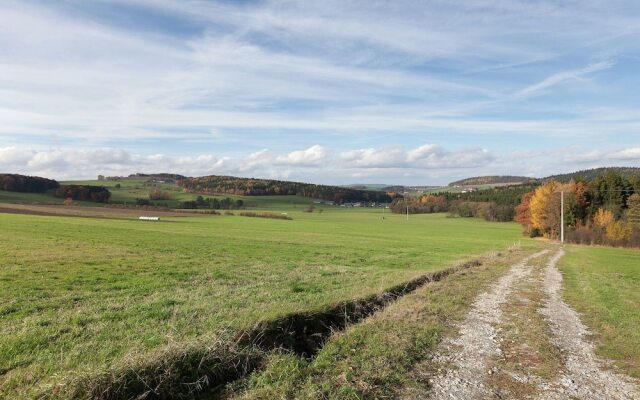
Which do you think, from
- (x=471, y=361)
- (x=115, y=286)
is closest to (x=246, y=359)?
(x=471, y=361)

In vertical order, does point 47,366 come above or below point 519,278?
above

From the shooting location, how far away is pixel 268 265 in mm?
24391

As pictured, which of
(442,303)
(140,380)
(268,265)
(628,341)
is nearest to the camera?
(140,380)

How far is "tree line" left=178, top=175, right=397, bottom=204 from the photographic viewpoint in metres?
177

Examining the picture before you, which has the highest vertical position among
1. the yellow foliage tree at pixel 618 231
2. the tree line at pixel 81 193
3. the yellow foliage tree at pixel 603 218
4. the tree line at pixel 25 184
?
the tree line at pixel 25 184

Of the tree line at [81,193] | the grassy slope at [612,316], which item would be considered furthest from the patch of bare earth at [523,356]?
the tree line at [81,193]

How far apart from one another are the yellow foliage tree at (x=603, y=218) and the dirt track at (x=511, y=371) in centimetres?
8356

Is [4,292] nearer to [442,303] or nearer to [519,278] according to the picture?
[442,303]

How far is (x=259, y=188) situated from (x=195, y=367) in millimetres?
177304

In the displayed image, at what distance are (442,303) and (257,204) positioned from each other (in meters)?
143

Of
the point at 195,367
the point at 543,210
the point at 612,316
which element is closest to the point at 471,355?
the point at 195,367

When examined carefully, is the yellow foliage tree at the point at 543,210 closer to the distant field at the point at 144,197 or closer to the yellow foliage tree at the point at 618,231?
the yellow foliage tree at the point at 618,231

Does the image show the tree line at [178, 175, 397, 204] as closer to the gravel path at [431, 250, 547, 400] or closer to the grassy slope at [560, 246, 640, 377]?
the grassy slope at [560, 246, 640, 377]

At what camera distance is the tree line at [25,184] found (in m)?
125
